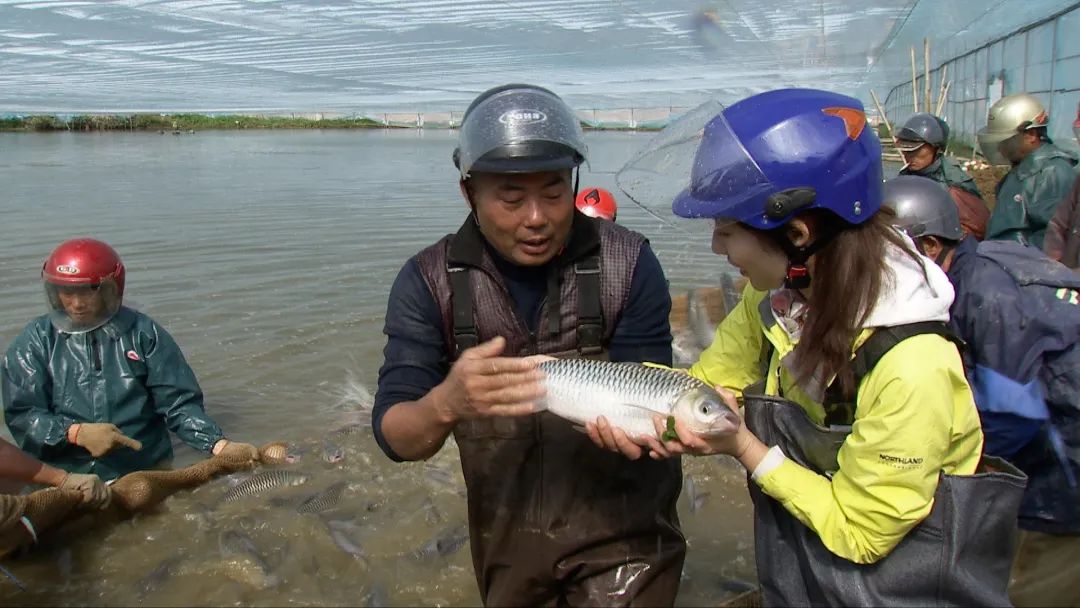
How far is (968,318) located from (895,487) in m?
1.41

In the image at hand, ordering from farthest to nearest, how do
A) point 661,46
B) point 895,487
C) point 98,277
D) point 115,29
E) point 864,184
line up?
point 661,46 < point 115,29 < point 98,277 < point 864,184 < point 895,487

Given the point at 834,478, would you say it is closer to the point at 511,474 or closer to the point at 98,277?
the point at 511,474

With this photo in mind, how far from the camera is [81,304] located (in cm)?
532

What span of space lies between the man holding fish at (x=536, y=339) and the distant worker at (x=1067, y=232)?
15.2ft

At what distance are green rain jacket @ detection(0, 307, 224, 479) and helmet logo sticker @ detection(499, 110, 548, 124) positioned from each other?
13.7 ft

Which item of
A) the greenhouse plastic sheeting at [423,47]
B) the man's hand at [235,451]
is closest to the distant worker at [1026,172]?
the greenhouse plastic sheeting at [423,47]

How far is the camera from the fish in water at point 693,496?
5.49 metres

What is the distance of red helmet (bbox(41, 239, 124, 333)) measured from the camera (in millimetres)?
5191

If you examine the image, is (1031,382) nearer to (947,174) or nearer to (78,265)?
(947,174)

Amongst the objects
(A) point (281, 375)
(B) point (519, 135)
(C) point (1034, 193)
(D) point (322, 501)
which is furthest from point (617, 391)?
(A) point (281, 375)

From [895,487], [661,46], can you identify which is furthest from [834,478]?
[661,46]

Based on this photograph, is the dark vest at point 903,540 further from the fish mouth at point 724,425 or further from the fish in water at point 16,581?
the fish in water at point 16,581

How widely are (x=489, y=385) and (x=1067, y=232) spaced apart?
5658 millimetres

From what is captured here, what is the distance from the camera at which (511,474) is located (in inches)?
104
